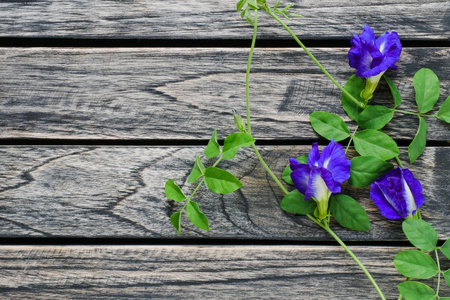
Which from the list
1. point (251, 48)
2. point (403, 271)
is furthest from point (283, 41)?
point (403, 271)

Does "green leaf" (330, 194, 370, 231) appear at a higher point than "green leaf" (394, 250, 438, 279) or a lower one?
higher

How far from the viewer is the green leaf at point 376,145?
635 millimetres

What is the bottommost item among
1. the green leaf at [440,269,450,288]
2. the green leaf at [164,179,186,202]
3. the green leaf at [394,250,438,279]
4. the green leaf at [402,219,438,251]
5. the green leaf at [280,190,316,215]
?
the green leaf at [440,269,450,288]

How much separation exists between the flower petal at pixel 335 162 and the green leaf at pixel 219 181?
0.52 ft

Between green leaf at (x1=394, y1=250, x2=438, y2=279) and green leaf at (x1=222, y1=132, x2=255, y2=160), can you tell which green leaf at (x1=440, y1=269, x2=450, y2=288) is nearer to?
green leaf at (x1=394, y1=250, x2=438, y2=279)

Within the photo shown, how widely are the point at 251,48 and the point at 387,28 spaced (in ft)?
0.89

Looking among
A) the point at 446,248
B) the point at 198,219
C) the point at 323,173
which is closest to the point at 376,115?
the point at 323,173

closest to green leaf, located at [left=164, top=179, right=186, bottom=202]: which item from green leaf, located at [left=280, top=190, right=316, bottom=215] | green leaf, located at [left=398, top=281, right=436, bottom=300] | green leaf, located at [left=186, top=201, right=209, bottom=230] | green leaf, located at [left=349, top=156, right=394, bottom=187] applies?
green leaf, located at [left=186, top=201, right=209, bottom=230]

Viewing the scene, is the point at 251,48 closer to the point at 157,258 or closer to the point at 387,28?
the point at 387,28

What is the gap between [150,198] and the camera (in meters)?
0.67

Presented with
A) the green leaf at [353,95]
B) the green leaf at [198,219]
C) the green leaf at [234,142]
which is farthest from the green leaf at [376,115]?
the green leaf at [198,219]

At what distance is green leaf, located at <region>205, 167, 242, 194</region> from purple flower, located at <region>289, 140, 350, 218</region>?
105 millimetres

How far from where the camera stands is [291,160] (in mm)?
599

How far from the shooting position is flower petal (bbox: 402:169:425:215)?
0.62m
